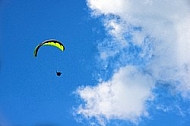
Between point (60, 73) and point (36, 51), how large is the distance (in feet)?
10.3

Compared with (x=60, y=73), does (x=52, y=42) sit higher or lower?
higher

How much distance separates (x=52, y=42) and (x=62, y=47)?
1.09 meters

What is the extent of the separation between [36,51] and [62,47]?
2.51 m

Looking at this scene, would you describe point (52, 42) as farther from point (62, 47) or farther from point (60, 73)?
point (60, 73)

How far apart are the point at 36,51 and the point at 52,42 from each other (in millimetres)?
1760

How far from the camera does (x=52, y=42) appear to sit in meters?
29.0

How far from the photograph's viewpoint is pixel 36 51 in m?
A: 28.7

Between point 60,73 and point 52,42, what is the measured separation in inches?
124

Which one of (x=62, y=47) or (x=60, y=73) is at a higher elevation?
(x=62, y=47)

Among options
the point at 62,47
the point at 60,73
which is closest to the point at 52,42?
the point at 62,47

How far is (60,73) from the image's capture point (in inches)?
1122
